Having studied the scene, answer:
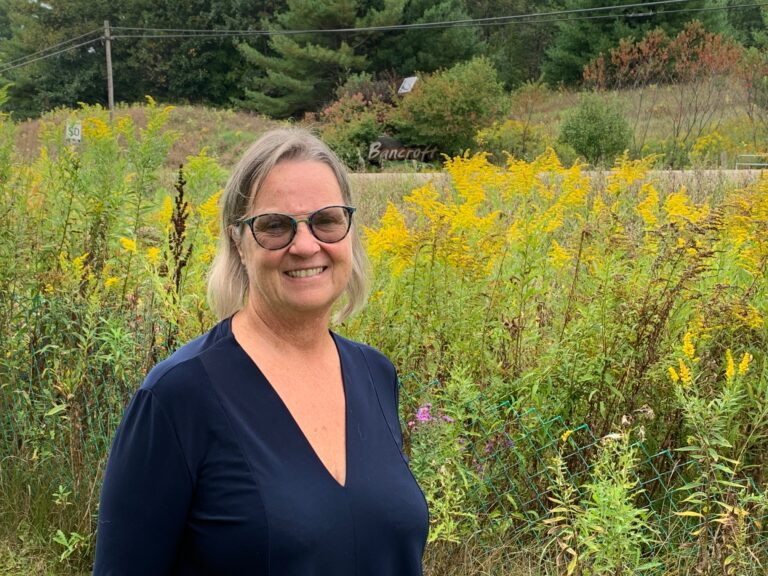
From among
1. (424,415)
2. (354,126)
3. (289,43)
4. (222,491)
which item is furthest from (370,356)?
(289,43)

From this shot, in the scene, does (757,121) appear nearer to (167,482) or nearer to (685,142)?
(685,142)

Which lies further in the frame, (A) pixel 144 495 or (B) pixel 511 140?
(B) pixel 511 140

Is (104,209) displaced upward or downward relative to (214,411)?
upward

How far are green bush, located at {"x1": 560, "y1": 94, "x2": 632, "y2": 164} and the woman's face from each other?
17170mm

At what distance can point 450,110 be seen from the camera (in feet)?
72.8

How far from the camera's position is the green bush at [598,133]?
18.4 meters

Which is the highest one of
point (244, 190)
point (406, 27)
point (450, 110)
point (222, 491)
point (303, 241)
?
point (406, 27)

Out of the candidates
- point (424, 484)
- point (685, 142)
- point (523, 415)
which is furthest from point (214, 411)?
point (685, 142)

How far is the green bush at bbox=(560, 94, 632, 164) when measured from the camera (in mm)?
18422

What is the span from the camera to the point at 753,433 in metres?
3.11

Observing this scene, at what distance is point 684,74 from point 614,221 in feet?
62.6

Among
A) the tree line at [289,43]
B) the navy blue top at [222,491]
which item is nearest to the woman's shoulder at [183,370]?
the navy blue top at [222,491]

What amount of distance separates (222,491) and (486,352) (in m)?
1.98

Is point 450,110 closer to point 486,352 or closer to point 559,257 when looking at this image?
point 559,257
